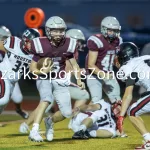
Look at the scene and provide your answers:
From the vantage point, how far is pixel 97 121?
7.97m

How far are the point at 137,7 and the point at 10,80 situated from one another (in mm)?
7275

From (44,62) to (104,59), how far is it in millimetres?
1369

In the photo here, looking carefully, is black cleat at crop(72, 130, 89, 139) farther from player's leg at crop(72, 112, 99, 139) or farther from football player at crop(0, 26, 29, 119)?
football player at crop(0, 26, 29, 119)

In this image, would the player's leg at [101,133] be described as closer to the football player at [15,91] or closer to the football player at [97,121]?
the football player at [97,121]

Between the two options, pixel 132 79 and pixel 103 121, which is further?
pixel 103 121

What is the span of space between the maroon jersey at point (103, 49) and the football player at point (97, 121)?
Result: 78 cm

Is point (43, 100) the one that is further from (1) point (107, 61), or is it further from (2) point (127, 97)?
(1) point (107, 61)

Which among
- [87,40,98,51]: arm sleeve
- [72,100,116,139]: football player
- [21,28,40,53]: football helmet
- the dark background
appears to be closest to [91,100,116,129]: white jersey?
[72,100,116,139]: football player

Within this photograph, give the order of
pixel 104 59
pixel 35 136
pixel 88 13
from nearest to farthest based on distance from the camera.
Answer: pixel 35 136 → pixel 104 59 → pixel 88 13

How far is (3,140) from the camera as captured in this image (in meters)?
7.82

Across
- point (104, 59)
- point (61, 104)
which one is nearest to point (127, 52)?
point (61, 104)

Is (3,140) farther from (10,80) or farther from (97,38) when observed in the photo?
(97,38)

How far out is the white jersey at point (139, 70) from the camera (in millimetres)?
6957

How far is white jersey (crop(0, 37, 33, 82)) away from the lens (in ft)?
27.1
